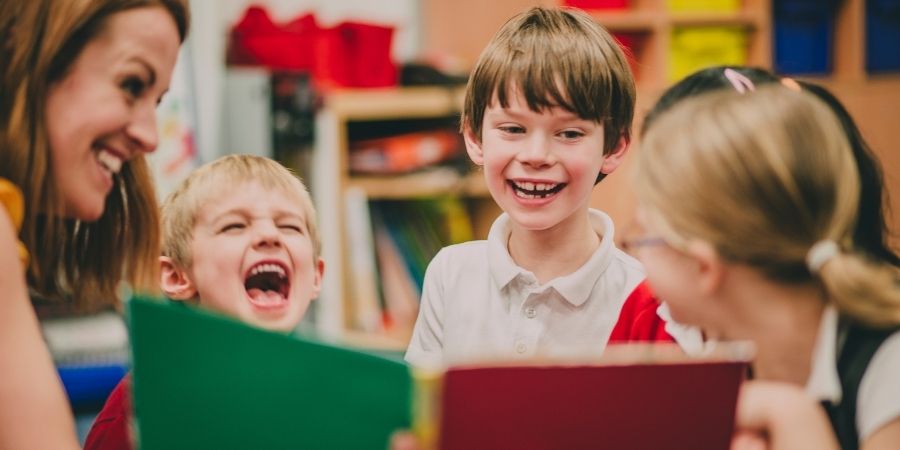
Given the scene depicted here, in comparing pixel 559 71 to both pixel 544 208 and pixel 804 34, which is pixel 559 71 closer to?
pixel 544 208

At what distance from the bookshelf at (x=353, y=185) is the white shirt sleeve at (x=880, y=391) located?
94.0 inches

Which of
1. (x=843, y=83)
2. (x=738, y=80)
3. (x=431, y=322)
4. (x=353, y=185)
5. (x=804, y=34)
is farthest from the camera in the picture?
(x=804, y=34)

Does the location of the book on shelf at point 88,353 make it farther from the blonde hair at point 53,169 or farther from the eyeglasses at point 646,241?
the eyeglasses at point 646,241

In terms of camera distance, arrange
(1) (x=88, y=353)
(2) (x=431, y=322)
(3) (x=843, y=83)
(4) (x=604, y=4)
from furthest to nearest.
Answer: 1. (3) (x=843, y=83)
2. (4) (x=604, y=4)
3. (1) (x=88, y=353)
4. (2) (x=431, y=322)

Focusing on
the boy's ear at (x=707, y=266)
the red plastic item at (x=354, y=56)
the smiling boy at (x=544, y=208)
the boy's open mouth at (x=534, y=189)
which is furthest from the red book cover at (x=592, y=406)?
the red plastic item at (x=354, y=56)

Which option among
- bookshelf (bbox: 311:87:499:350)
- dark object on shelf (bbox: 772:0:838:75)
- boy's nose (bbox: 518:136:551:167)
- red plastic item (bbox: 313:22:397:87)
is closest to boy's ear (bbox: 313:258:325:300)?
boy's nose (bbox: 518:136:551:167)

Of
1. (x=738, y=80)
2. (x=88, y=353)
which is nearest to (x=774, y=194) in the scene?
(x=738, y=80)

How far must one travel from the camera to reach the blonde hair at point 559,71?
1301 millimetres

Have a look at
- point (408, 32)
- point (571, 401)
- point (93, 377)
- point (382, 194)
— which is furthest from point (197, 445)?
point (408, 32)

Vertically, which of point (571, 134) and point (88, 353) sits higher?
Answer: point (571, 134)

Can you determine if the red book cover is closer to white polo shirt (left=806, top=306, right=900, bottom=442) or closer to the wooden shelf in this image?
white polo shirt (left=806, top=306, right=900, bottom=442)

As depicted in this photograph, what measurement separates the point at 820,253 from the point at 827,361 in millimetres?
112

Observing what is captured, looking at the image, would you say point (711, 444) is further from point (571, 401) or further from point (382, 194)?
point (382, 194)

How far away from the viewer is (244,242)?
1.37 meters
